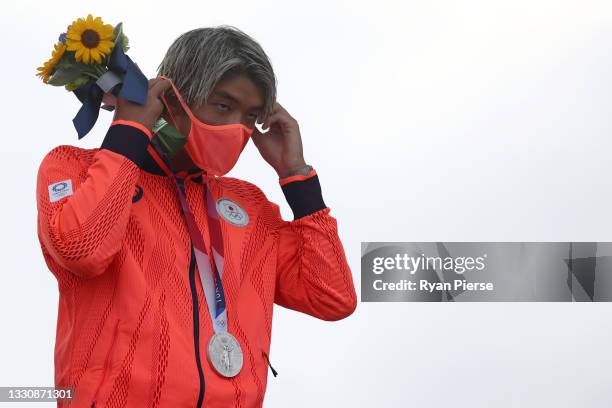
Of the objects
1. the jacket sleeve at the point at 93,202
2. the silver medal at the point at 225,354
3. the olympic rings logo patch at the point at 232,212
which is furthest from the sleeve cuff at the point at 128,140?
the silver medal at the point at 225,354

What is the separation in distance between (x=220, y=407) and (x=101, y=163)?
0.63 metres

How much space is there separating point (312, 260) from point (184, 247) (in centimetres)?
42

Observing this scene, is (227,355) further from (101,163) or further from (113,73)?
(113,73)

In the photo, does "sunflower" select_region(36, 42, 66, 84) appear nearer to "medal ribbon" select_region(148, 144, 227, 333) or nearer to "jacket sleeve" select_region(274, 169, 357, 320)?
"medal ribbon" select_region(148, 144, 227, 333)

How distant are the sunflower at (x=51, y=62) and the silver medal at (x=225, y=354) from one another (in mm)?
790

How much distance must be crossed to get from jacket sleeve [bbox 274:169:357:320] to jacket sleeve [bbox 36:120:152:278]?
0.57 metres

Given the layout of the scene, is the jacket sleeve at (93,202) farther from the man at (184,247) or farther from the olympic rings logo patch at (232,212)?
the olympic rings logo patch at (232,212)

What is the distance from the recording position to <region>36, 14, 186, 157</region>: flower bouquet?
2.16 meters

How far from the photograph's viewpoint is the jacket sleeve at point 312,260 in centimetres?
244

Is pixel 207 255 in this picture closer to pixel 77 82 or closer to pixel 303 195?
pixel 303 195

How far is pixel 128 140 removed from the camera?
80.7 inches

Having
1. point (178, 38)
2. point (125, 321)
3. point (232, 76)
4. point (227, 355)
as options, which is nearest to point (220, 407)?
point (227, 355)

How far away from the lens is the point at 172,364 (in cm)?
200

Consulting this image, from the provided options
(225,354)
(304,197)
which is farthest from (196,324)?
(304,197)
